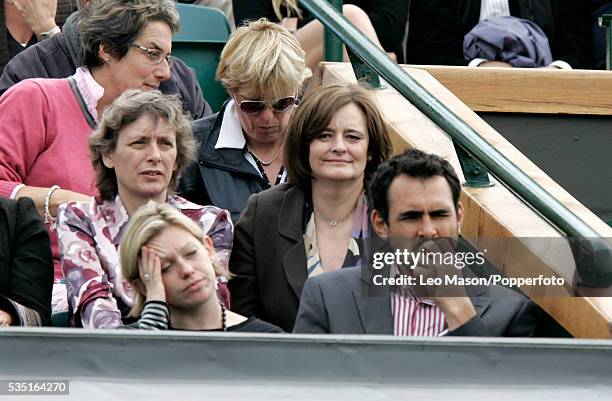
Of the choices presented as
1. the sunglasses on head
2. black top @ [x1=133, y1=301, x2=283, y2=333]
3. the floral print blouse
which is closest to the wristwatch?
the sunglasses on head

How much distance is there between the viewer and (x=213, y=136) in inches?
212

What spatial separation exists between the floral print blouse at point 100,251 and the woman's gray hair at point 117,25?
88 cm

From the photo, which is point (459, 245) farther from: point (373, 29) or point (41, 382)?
point (373, 29)

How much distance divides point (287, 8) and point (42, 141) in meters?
2.14

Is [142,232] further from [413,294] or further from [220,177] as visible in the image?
[220,177]

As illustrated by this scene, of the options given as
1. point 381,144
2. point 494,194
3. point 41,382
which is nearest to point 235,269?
point 381,144

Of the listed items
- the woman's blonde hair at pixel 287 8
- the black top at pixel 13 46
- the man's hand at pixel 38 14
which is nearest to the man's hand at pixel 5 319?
the man's hand at pixel 38 14

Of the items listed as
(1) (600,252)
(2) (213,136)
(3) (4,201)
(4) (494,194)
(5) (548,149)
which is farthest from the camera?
(5) (548,149)

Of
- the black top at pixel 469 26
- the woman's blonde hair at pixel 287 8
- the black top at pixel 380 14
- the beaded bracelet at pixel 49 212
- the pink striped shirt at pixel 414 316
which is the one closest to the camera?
the pink striped shirt at pixel 414 316

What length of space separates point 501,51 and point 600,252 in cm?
310

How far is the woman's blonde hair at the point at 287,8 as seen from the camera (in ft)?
22.5

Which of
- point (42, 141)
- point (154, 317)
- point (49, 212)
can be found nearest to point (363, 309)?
point (154, 317)

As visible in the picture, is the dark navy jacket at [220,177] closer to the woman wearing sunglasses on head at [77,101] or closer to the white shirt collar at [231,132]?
the white shirt collar at [231,132]

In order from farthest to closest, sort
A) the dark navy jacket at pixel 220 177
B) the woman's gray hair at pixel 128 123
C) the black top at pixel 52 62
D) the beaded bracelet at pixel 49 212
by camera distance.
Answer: the black top at pixel 52 62, the dark navy jacket at pixel 220 177, the beaded bracelet at pixel 49 212, the woman's gray hair at pixel 128 123
